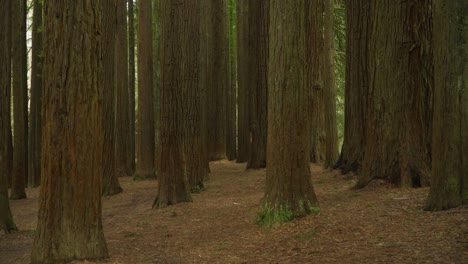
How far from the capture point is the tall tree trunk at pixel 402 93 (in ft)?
31.8

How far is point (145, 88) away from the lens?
18.8 metres

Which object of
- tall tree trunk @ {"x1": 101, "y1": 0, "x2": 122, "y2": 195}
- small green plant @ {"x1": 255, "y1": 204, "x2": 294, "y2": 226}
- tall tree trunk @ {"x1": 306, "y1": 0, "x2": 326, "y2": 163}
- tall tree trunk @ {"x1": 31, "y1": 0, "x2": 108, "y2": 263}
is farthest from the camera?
tall tree trunk @ {"x1": 101, "y1": 0, "x2": 122, "y2": 195}

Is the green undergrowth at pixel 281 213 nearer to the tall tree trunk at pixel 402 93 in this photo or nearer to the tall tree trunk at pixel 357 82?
the tall tree trunk at pixel 402 93

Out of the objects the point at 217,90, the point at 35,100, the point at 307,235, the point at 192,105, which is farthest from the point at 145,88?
the point at 307,235

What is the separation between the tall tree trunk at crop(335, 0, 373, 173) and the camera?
12.3 meters

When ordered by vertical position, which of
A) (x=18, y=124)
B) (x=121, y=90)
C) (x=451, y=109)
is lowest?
(x=451, y=109)

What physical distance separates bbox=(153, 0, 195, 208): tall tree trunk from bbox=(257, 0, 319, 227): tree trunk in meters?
3.70

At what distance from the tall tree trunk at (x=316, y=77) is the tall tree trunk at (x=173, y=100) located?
122 inches

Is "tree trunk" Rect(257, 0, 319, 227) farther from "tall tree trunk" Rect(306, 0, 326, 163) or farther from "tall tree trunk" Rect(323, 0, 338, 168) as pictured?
"tall tree trunk" Rect(323, 0, 338, 168)

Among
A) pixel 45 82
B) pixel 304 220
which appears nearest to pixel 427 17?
pixel 304 220

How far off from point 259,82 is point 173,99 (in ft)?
18.2

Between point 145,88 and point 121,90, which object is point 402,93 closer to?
point 145,88

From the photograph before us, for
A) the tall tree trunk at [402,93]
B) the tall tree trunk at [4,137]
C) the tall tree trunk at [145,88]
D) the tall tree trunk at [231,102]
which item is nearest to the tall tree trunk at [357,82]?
the tall tree trunk at [402,93]

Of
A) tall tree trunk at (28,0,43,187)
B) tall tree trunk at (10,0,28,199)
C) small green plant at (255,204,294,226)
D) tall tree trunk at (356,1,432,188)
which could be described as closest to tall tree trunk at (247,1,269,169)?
tall tree trunk at (10,0,28,199)
